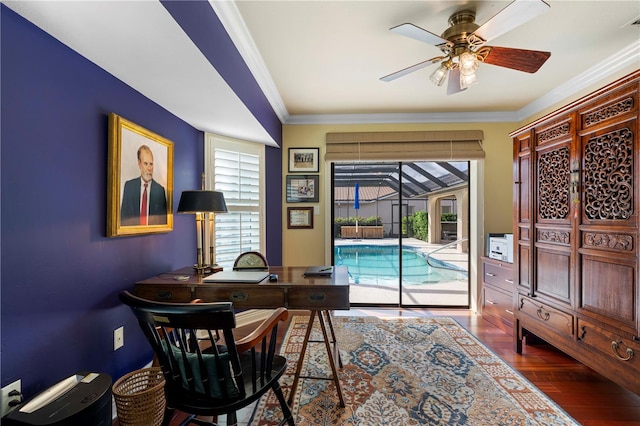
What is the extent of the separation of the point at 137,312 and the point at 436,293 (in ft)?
12.5

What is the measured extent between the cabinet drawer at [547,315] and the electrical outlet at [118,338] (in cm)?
310

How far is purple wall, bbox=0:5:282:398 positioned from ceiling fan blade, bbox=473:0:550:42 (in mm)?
2278

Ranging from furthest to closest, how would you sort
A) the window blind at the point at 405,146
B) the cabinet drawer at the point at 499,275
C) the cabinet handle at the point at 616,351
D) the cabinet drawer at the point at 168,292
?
1. the window blind at the point at 405,146
2. the cabinet drawer at the point at 499,275
3. the cabinet drawer at the point at 168,292
4. the cabinet handle at the point at 616,351

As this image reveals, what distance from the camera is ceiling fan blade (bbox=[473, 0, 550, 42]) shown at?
1.41m

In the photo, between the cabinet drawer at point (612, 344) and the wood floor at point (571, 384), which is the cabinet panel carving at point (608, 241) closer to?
the cabinet drawer at point (612, 344)

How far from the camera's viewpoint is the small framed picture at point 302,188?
3.82 m

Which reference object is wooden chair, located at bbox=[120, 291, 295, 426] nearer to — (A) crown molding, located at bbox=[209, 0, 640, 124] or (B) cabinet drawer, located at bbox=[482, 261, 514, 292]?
(A) crown molding, located at bbox=[209, 0, 640, 124]

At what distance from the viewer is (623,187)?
173 centimetres

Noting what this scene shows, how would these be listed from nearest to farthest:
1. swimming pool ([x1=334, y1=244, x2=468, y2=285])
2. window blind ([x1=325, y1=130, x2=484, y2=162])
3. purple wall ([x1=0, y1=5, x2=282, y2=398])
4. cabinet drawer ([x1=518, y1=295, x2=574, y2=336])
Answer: purple wall ([x1=0, y1=5, x2=282, y2=398]), cabinet drawer ([x1=518, y1=295, x2=574, y2=336]), window blind ([x1=325, y1=130, x2=484, y2=162]), swimming pool ([x1=334, y1=244, x2=468, y2=285])

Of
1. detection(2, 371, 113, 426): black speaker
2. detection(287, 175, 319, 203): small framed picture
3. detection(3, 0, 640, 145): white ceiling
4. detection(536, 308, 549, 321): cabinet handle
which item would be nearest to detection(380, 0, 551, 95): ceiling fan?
detection(3, 0, 640, 145): white ceiling

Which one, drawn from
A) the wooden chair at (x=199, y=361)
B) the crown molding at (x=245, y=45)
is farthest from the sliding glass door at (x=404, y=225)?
the wooden chair at (x=199, y=361)

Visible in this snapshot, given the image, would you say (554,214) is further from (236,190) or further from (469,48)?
(236,190)

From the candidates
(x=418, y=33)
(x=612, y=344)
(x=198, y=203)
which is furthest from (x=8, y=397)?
(x=612, y=344)

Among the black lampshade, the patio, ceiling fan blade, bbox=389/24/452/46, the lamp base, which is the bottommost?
the patio
